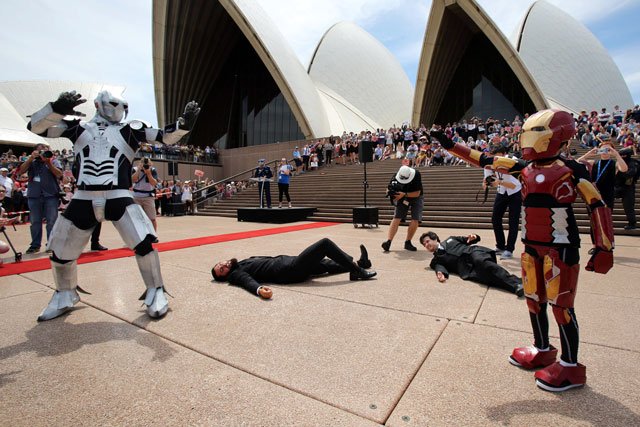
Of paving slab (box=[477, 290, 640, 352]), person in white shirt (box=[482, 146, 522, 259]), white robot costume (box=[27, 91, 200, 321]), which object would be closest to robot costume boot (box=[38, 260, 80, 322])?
white robot costume (box=[27, 91, 200, 321])

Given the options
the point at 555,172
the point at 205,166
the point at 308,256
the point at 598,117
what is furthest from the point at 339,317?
the point at 205,166

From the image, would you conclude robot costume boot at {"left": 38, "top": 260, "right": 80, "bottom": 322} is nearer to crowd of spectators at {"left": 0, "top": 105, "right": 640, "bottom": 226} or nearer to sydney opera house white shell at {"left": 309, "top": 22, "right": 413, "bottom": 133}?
crowd of spectators at {"left": 0, "top": 105, "right": 640, "bottom": 226}

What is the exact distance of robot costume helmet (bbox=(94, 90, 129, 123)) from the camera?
2916mm

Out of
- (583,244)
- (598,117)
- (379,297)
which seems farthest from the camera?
(598,117)

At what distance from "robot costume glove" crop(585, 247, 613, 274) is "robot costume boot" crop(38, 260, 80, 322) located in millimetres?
3728

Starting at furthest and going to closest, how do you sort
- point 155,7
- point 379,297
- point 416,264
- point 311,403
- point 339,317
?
point 155,7 < point 416,264 < point 379,297 < point 339,317 < point 311,403

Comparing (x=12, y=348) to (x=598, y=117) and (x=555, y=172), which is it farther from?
(x=598, y=117)

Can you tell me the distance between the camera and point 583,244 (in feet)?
19.2

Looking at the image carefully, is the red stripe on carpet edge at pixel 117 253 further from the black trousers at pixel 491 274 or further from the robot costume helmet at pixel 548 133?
the robot costume helmet at pixel 548 133

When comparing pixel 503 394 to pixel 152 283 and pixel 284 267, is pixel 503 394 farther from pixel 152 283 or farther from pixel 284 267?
pixel 152 283

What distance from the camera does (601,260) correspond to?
168 centimetres

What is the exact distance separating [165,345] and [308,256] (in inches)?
64.3

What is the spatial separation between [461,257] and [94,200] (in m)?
3.66

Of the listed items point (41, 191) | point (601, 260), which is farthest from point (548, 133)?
point (41, 191)
